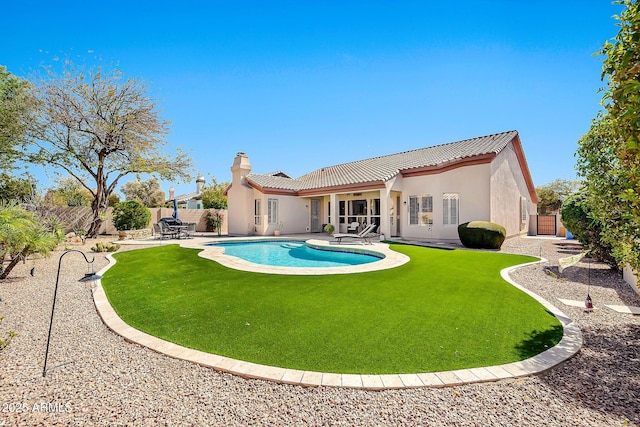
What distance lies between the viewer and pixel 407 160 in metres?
22.3

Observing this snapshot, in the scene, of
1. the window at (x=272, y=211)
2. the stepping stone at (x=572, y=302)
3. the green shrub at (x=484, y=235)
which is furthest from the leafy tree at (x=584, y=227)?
the window at (x=272, y=211)

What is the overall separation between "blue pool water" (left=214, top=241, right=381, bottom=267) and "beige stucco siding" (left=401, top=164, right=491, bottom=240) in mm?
6803

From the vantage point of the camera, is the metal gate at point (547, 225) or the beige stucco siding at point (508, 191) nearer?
the beige stucco siding at point (508, 191)

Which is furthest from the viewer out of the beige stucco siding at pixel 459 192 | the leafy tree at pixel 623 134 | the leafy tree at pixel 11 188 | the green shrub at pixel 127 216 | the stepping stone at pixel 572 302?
the green shrub at pixel 127 216

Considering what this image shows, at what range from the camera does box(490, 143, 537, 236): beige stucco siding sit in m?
17.3

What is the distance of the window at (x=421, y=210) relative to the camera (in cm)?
1784

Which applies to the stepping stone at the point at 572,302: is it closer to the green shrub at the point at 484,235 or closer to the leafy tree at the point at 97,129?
the green shrub at the point at 484,235

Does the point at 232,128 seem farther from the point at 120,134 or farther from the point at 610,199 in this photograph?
the point at 610,199

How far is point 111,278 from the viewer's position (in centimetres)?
895

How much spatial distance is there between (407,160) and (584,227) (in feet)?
43.2

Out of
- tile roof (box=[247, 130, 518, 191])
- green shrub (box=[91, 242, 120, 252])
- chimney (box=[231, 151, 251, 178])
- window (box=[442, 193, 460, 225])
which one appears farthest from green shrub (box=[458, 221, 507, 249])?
green shrub (box=[91, 242, 120, 252])

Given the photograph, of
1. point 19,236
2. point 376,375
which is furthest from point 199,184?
point 376,375

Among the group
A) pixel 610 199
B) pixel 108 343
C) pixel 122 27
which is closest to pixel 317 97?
pixel 122 27

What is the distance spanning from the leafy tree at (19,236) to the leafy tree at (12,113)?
15221 mm
